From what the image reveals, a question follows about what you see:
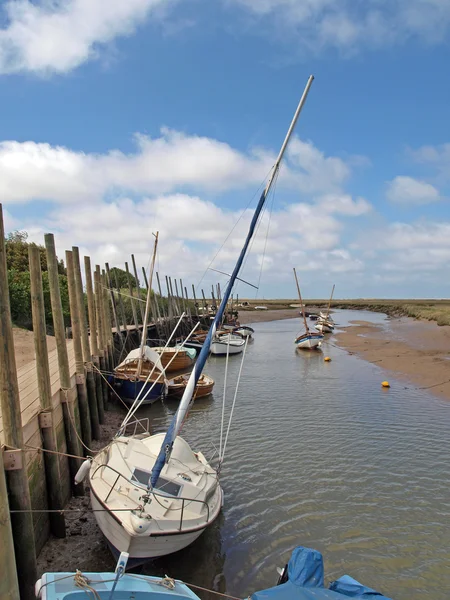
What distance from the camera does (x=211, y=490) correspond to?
9383mm

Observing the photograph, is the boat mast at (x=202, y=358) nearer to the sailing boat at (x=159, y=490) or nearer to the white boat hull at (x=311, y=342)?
the sailing boat at (x=159, y=490)

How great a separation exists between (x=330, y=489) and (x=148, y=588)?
291 inches

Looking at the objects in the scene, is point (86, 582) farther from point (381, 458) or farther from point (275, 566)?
point (381, 458)

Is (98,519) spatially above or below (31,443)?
below

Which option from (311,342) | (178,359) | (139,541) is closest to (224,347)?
(311,342)

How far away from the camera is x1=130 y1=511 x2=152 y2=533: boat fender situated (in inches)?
289

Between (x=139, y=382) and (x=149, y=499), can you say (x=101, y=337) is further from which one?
(x=149, y=499)

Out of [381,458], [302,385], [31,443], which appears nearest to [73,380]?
[31,443]

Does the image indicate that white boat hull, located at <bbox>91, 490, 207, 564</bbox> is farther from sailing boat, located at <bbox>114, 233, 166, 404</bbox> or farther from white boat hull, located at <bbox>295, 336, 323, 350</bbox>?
white boat hull, located at <bbox>295, 336, 323, 350</bbox>

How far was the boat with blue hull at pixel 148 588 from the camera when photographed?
573 centimetres

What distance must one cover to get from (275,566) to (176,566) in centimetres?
194

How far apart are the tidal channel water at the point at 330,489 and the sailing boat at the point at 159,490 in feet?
3.43

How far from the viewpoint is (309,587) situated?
20.5 ft

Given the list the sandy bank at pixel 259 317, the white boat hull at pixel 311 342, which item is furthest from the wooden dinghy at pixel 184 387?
the sandy bank at pixel 259 317
